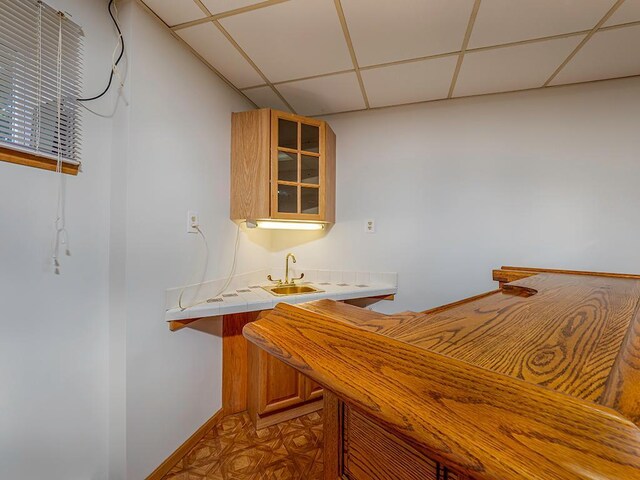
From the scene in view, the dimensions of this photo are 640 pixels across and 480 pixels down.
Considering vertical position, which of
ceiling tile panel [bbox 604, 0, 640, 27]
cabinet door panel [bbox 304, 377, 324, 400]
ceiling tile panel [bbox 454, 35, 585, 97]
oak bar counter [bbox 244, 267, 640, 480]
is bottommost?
cabinet door panel [bbox 304, 377, 324, 400]

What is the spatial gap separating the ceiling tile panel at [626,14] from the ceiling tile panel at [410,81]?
2.11 ft

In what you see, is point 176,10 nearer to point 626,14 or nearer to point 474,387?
point 474,387

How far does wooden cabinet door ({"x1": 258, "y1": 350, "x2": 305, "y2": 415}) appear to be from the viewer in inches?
66.6

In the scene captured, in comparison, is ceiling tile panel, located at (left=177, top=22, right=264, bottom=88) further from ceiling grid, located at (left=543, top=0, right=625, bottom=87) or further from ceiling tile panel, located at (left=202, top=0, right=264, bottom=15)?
Result: ceiling grid, located at (left=543, top=0, right=625, bottom=87)

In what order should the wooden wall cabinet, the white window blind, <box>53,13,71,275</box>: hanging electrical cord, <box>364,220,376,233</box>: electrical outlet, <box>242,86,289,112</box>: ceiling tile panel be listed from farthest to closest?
<box>364,220,376,233</box>: electrical outlet → <box>242,86,289,112</box>: ceiling tile panel → the wooden wall cabinet → <box>53,13,71,275</box>: hanging electrical cord → the white window blind

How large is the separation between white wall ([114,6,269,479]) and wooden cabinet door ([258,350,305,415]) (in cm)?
34

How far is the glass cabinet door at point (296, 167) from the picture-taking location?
Result: 185 centimetres

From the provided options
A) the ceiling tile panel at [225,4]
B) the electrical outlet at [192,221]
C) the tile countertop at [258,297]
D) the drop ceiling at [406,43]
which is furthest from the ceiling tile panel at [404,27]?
the tile countertop at [258,297]

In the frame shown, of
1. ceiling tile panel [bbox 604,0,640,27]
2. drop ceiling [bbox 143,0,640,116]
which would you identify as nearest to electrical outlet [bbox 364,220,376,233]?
drop ceiling [bbox 143,0,640,116]

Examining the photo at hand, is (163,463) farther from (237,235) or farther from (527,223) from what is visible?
(527,223)

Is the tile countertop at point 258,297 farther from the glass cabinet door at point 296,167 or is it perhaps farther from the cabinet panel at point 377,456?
the cabinet panel at point 377,456

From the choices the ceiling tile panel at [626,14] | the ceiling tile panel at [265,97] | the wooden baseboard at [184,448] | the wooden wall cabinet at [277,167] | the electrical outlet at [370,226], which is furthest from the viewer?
the electrical outlet at [370,226]

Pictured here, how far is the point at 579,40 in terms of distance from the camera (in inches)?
53.7

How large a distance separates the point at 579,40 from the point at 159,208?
231 centimetres
